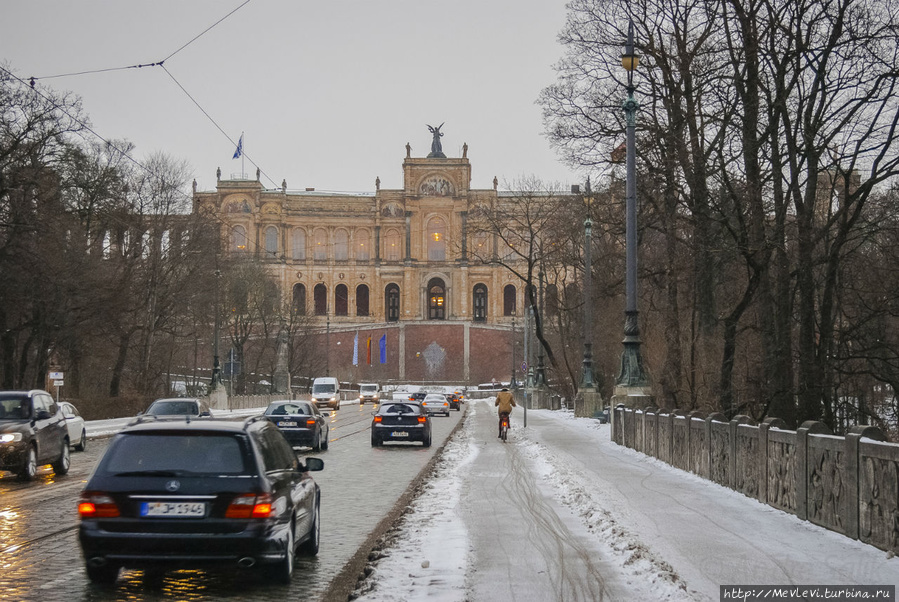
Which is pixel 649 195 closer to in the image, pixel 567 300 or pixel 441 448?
pixel 441 448

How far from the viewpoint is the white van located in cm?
6831

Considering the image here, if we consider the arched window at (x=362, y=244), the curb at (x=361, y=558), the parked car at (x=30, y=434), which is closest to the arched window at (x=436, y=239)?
the arched window at (x=362, y=244)

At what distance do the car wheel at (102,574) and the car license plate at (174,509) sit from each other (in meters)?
0.64

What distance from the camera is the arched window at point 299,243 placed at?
5212 inches

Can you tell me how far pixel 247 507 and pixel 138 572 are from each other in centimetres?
206

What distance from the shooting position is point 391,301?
13462 centimetres

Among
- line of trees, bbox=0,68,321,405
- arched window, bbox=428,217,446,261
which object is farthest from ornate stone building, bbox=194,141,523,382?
line of trees, bbox=0,68,321,405

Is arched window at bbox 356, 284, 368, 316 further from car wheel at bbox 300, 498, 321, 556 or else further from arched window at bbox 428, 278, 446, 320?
car wheel at bbox 300, 498, 321, 556

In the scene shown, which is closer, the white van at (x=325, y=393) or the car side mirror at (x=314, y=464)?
the car side mirror at (x=314, y=464)

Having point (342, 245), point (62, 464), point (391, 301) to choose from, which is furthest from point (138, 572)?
point (342, 245)

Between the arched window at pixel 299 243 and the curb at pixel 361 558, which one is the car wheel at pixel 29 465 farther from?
the arched window at pixel 299 243

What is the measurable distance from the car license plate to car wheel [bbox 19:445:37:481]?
39.4 feet

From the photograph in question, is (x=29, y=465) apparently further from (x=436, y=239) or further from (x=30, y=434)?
(x=436, y=239)

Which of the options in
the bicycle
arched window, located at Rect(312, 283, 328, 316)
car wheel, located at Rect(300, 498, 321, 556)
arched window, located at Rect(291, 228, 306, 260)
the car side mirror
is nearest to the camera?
the car side mirror
